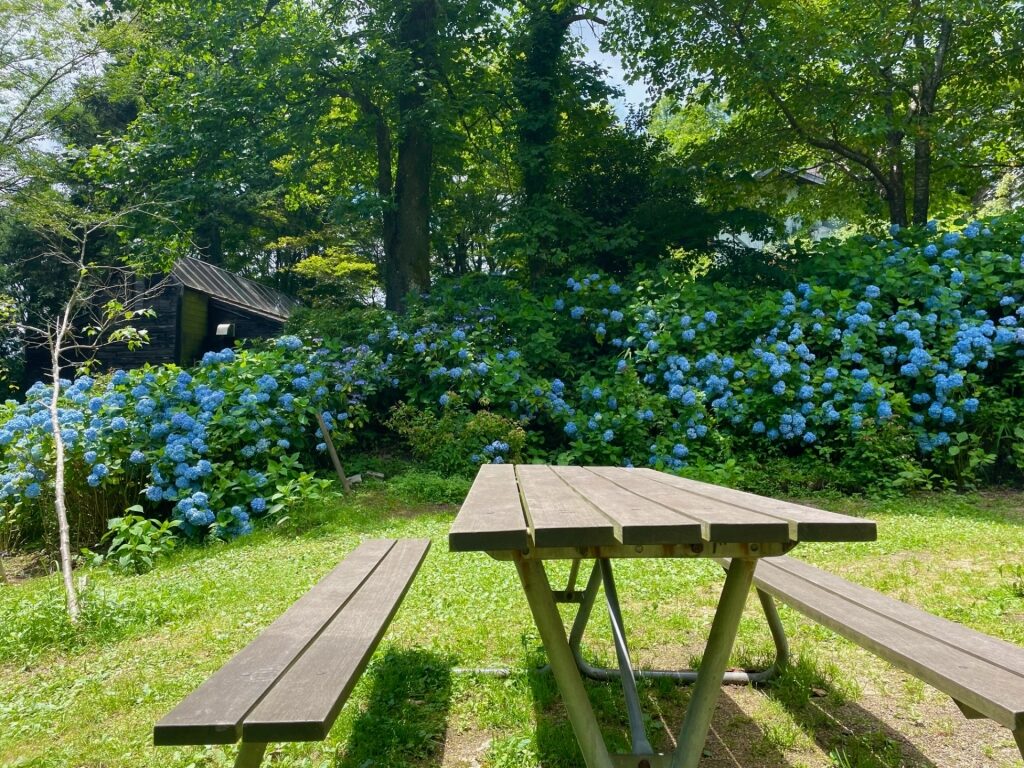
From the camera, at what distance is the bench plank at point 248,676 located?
1432 mm

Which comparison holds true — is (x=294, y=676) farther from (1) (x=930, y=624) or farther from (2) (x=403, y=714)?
(1) (x=930, y=624)

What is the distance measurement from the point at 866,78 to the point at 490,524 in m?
10.3

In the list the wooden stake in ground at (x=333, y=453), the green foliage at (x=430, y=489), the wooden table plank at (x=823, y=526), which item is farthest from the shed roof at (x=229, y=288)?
the wooden table plank at (x=823, y=526)

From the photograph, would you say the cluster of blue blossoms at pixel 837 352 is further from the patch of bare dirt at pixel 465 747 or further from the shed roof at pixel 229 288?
the shed roof at pixel 229 288

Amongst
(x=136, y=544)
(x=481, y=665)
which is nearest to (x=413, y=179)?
(x=136, y=544)

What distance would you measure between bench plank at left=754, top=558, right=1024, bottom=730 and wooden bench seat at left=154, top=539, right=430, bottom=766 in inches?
49.8

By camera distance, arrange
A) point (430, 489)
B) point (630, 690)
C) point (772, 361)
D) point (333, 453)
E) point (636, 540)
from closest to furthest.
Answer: point (636, 540) < point (630, 690) < point (430, 489) < point (333, 453) < point (772, 361)

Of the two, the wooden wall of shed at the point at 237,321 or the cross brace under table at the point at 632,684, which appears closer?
the cross brace under table at the point at 632,684

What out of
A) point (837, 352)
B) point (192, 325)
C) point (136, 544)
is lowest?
point (136, 544)

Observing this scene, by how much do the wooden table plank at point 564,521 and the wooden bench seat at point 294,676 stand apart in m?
0.55

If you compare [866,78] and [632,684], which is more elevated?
[866,78]

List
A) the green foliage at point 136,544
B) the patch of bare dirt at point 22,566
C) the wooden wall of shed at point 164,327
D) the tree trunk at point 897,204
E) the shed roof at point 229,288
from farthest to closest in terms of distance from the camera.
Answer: the shed roof at point 229,288 → the wooden wall of shed at point 164,327 → the tree trunk at point 897,204 → the patch of bare dirt at point 22,566 → the green foliage at point 136,544

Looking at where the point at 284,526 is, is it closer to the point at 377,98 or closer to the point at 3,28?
the point at 377,98

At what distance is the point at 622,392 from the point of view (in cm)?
792
